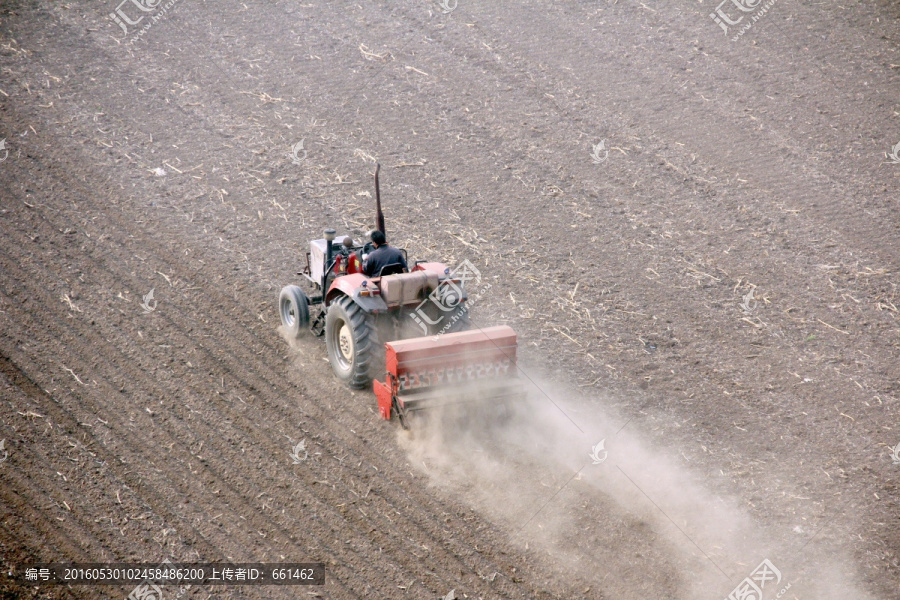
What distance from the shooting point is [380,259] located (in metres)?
8.84

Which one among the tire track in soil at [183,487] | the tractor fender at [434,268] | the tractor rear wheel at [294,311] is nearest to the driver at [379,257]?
the tractor fender at [434,268]

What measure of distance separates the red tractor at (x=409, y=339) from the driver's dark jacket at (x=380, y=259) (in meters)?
0.06

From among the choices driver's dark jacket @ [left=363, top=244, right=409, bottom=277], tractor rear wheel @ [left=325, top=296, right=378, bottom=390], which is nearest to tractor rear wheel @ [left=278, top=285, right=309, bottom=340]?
tractor rear wheel @ [left=325, top=296, right=378, bottom=390]

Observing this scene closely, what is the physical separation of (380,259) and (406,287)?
55 centimetres

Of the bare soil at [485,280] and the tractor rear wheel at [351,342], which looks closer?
the bare soil at [485,280]

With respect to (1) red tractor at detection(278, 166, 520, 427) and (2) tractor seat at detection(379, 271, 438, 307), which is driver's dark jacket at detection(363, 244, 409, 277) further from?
(2) tractor seat at detection(379, 271, 438, 307)

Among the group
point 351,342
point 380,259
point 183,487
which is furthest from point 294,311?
point 183,487

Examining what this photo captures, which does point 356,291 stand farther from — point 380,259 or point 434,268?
point 434,268

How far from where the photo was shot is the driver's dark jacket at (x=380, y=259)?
8836mm

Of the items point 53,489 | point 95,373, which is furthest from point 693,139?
point 53,489

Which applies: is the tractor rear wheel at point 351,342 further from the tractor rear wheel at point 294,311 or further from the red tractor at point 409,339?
the tractor rear wheel at point 294,311

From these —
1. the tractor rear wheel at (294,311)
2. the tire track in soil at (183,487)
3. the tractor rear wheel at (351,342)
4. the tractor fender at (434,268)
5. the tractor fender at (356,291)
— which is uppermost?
the tractor fender at (434,268)

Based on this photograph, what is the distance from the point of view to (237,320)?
402 inches

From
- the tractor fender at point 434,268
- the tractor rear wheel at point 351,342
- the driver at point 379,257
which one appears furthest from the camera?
the driver at point 379,257
